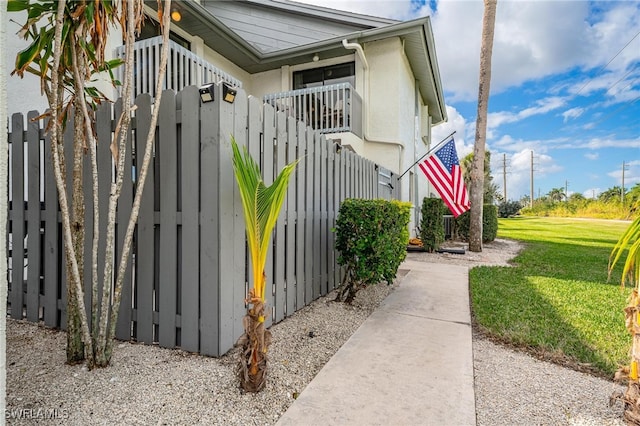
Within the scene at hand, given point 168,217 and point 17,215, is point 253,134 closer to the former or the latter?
point 168,217

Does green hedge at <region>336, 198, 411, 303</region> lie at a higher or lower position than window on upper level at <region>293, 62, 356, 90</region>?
lower

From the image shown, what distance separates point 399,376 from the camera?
2.39 meters

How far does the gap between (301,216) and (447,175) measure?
191 inches

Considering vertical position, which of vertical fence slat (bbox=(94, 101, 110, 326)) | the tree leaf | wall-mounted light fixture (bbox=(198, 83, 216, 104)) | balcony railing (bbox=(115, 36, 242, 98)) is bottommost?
vertical fence slat (bbox=(94, 101, 110, 326))

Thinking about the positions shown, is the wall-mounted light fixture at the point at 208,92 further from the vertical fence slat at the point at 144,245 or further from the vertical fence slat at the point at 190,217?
the vertical fence slat at the point at 144,245

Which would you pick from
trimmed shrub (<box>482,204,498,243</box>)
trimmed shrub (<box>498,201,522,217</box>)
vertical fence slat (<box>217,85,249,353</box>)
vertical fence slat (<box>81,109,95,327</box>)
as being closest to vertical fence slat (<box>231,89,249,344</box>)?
vertical fence slat (<box>217,85,249,353</box>)

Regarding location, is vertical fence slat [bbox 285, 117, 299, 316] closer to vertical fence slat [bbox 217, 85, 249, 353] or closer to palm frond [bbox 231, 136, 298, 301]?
vertical fence slat [bbox 217, 85, 249, 353]

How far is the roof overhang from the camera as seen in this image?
741 centimetres

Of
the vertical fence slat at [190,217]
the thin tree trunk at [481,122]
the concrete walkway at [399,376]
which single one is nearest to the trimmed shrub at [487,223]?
the thin tree trunk at [481,122]

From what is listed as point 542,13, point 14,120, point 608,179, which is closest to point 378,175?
point 14,120

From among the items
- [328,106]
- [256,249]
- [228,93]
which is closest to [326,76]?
[328,106]

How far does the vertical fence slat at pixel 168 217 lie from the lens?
2.61 metres

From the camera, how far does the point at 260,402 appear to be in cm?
198

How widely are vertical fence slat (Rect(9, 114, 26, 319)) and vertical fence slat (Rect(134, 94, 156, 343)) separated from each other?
5.37ft
